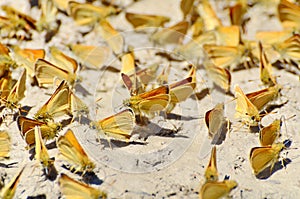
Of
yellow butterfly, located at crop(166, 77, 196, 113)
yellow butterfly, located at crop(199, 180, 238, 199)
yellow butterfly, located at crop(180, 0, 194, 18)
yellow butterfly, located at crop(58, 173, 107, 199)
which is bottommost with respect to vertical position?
yellow butterfly, located at crop(199, 180, 238, 199)

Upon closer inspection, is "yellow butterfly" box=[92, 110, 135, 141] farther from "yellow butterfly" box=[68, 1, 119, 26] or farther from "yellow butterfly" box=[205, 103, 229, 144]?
"yellow butterfly" box=[68, 1, 119, 26]

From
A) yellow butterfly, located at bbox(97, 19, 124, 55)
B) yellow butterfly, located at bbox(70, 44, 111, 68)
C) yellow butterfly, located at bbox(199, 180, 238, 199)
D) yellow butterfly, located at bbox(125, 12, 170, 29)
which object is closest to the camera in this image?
yellow butterfly, located at bbox(199, 180, 238, 199)

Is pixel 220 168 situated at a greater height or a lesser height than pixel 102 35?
lesser

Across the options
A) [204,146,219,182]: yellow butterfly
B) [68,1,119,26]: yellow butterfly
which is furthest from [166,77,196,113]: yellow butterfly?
[68,1,119,26]: yellow butterfly

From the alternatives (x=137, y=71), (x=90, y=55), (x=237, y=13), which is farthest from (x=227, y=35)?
(x=90, y=55)

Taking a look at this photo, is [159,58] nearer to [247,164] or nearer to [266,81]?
[266,81]

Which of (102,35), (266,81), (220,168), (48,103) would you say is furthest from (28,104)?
(266,81)

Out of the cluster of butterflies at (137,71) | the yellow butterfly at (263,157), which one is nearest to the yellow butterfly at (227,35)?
the cluster of butterflies at (137,71)
